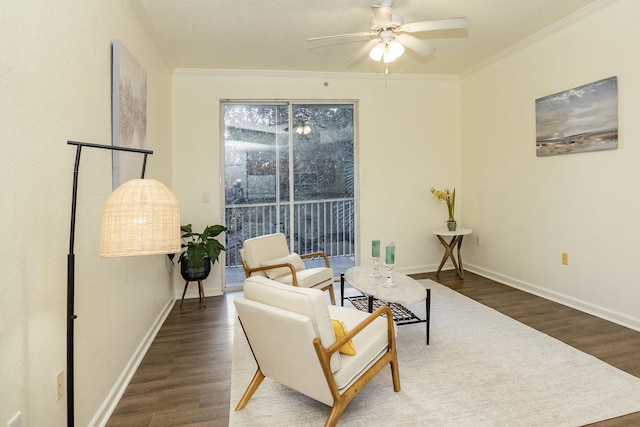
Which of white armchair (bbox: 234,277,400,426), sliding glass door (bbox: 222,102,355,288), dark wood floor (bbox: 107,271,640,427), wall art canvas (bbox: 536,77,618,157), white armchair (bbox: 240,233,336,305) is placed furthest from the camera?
sliding glass door (bbox: 222,102,355,288)

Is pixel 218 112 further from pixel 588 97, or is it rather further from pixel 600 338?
pixel 600 338

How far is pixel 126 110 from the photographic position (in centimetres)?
248

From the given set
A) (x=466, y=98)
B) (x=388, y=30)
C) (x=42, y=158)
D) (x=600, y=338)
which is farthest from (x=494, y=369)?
(x=466, y=98)

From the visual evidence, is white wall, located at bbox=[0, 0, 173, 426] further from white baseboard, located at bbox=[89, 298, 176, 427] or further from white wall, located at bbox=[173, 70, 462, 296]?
white wall, located at bbox=[173, 70, 462, 296]

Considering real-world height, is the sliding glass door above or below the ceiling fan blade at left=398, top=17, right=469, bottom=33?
below

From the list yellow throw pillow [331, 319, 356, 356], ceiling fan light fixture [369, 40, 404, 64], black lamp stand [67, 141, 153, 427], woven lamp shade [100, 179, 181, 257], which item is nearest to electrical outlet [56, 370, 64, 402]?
black lamp stand [67, 141, 153, 427]

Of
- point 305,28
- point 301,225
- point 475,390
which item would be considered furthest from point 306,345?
point 301,225

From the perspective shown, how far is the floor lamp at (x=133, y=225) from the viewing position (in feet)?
4.20

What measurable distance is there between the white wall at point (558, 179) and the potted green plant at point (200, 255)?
3422 mm

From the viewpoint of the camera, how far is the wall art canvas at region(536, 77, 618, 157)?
3.16 meters

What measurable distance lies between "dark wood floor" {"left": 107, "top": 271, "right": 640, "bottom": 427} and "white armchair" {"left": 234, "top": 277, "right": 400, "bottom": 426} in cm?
32

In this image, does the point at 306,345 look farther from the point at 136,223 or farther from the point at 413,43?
Result: the point at 413,43

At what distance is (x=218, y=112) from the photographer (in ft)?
14.8

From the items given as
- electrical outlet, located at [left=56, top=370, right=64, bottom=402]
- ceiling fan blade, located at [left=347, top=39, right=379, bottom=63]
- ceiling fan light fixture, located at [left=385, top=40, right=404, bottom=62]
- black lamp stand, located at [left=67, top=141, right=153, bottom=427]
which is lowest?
electrical outlet, located at [left=56, top=370, right=64, bottom=402]
